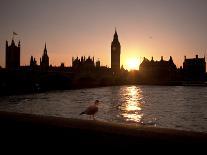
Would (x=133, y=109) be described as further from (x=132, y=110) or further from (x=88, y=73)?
(x=88, y=73)

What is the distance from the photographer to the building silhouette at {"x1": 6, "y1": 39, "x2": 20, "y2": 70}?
133m

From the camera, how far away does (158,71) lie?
15938 cm

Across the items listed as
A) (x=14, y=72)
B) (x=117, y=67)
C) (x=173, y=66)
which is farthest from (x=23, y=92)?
(x=173, y=66)

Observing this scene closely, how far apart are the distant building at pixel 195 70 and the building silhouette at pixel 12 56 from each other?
3210 inches

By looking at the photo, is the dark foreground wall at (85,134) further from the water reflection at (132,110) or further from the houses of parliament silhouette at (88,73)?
the houses of parliament silhouette at (88,73)

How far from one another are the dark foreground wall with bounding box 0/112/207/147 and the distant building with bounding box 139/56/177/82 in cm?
15022

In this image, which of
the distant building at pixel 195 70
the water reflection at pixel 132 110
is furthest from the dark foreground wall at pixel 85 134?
the distant building at pixel 195 70

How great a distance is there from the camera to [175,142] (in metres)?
4.57

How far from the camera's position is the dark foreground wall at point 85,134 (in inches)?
187

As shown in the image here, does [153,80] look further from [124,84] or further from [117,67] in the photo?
[124,84]

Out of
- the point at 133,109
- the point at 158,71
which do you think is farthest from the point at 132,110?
the point at 158,71

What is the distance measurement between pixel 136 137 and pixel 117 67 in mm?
155296

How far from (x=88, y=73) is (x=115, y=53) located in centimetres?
6298

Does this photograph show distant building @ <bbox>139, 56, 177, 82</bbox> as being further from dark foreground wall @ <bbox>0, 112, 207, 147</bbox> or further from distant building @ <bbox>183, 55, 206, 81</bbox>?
dark foreground wall @ <bbox>0, 112, 207, 147</bbox>
